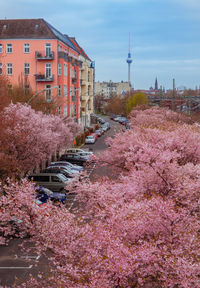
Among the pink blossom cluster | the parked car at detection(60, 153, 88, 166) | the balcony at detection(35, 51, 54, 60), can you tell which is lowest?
the parked car at detection(60, 153, 88, 166)

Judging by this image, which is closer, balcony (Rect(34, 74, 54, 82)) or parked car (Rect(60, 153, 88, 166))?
parked car (Rect(60, 153, 88, 166))

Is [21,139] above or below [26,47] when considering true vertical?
below

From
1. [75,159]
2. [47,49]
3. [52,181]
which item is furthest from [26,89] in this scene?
[52,181]

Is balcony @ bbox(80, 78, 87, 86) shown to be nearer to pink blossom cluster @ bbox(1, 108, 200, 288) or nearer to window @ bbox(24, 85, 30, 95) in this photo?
window @ bbox(24, 85, 30, 95)

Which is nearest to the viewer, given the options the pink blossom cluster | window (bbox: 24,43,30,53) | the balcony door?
the pink blossom cluster

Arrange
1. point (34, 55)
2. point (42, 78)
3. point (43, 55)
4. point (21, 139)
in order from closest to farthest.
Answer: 1. point (21, 139)
2. point (42, 78)
3. point (43, 55)
4. point (34, 55)

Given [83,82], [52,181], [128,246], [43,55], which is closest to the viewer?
[128,246]

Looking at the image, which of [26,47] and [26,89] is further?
[26,47]

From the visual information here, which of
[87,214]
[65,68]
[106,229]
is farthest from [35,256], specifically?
[65,68]

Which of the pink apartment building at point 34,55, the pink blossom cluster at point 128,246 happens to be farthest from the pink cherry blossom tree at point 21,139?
the pink apartment building at point 34,55

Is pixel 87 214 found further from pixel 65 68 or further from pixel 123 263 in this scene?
pixel 65 68

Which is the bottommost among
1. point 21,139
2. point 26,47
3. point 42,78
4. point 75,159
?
point 75,159

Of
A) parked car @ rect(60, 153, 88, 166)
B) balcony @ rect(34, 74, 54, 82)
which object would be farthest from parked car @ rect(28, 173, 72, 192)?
balcony @ rect(34, 74, 54, 82)

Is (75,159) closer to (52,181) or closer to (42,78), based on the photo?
(52,181)
